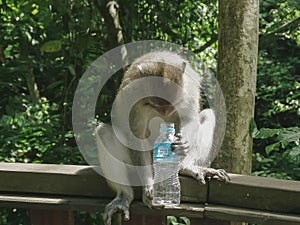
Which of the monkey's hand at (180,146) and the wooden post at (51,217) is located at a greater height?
the monkey's hand at (180,146)

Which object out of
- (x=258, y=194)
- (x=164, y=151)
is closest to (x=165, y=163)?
(x=164, y=151)

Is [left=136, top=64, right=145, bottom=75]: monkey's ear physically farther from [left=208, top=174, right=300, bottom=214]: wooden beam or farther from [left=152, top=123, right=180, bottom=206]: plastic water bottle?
[left=208, top=174, right=300, bottom=214]: wooden beam

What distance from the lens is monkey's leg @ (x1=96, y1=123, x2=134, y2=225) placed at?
5.77ft

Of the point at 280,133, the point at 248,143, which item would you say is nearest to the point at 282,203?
Result: the point at 280,133

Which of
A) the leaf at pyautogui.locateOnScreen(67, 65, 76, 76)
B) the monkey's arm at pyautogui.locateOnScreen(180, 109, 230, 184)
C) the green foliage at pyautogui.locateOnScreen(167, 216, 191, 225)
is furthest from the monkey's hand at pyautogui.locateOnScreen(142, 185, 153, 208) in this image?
the leaf at pyautogui.locateOnScreen(67, 65, 76, 76)

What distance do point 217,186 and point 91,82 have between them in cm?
220

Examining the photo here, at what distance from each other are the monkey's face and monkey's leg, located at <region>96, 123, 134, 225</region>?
218 mm

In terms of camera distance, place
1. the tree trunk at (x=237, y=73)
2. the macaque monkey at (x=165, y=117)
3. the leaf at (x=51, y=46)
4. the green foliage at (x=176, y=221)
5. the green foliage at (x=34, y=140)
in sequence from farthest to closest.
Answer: the leaf at (x=51, y=46) < the green foliage at (x=34, y=140) < the green foliage at (x=176, y=221) < the macaque monkey at (x=165, y=117) < the tree trunk at (x=237, y=73)

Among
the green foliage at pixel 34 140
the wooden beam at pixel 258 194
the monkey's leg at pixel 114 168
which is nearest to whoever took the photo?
the wooden beam at pixel 258 194

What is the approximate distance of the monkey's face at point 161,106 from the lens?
2.47 m

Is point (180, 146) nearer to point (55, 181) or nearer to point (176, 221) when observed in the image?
point (55, 181)

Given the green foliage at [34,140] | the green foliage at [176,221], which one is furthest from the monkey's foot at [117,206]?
the green foliage at [34,140]

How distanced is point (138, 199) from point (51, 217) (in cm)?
31

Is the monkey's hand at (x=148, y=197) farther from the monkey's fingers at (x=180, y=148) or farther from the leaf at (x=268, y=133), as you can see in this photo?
the leaf at (x=268, y=133)
